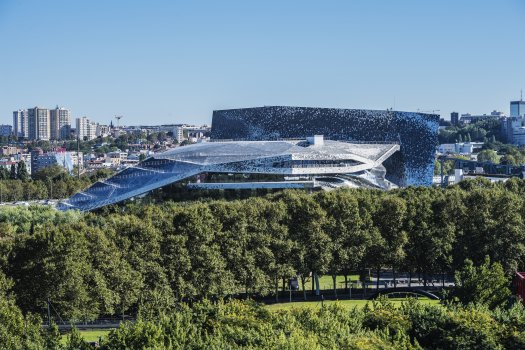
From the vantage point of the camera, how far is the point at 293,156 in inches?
3310

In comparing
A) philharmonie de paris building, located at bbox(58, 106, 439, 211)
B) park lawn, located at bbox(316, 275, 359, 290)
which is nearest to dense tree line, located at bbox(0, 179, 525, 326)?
park lawn, located at bbox(316, 275, 359, 290)

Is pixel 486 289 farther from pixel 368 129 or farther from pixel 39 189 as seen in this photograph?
pixel 39 189

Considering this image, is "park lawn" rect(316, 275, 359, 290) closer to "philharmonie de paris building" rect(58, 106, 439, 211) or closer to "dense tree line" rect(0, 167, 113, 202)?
"philharmonie de paris building" rect(58, 106, 439, 211)

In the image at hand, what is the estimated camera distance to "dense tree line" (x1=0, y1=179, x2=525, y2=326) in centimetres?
4486

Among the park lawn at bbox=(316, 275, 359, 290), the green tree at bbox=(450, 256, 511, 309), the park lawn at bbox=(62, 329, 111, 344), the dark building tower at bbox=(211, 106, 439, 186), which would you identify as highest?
the dark building tower at bbox=(211, 106, 439, 186)

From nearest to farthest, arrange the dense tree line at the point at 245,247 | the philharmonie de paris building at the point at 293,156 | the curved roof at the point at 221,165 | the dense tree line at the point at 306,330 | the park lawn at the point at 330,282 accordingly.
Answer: the dense tree line at the point at 306,330 → the dense tree line at the point at 245,247 → the park lawn at the point at 330,282 → the curved roof at the point at 221,165 → the philharmonie de paris building at the point at 293,156

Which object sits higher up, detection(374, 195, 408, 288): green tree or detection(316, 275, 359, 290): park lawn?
detection(374, 195, 408, 288): green tree

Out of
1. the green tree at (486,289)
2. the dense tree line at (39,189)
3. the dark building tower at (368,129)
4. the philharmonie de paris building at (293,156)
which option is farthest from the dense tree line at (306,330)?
the dense tree line at (39,189)

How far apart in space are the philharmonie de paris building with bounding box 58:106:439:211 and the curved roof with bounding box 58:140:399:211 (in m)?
0.09

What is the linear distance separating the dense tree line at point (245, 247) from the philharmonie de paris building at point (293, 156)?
76.4 feet

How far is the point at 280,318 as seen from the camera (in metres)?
34.5

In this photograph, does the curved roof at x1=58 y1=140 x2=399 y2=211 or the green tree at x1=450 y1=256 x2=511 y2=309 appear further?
the curved roof at x1=58 y1=140 x2=399 y2=211

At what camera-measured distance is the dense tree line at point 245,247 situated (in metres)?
44.9

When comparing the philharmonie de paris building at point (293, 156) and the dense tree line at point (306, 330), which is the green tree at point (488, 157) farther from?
the dense tree line at point (306, 330)
